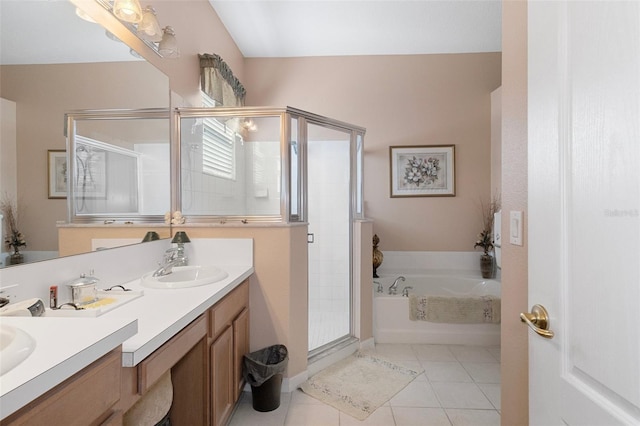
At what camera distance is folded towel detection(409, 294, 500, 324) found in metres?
2.51

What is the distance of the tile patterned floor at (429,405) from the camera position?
5.47 feet

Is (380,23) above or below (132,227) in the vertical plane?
above

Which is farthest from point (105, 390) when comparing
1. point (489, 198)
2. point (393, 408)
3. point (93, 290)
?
point (489, 198)

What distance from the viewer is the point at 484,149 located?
3.20 meters

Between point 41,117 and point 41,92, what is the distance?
0.09 meters

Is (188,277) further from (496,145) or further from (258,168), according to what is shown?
(496,145)

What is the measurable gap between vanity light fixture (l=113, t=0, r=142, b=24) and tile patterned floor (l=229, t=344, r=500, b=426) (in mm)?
2191

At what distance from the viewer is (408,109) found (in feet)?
10.6

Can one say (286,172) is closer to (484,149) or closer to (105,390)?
(105,390)

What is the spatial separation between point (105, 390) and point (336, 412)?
142 cm

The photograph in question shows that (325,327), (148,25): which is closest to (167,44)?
(148,25)

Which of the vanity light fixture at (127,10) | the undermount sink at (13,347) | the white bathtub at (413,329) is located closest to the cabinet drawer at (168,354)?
the undermount sink at (13,347)

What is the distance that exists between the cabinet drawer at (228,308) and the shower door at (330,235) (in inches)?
28.6

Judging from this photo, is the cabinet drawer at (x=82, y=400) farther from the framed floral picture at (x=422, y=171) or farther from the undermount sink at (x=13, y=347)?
the framed floral picture at (x=422, y=171)
